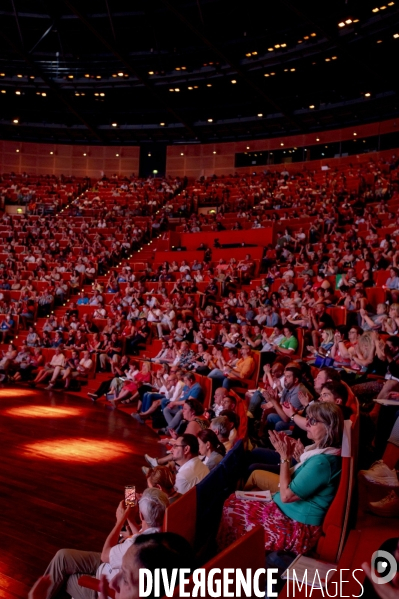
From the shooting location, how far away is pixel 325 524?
266 centimetres

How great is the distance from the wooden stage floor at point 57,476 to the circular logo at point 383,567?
205 centimetres

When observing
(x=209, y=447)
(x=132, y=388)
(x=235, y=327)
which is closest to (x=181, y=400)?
(x=132, y=388)

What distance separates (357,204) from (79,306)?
749cm

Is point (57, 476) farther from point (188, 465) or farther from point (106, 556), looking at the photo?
point (106, 556)

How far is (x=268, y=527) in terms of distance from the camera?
2.76 m

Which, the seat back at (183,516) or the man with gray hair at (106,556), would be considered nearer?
the seat back at (183,516)

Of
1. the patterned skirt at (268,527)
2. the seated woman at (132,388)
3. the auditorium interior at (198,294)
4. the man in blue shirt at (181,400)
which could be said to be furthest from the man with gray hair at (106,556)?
the seated woman at (132,388)

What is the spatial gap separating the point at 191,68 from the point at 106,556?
62.9ft

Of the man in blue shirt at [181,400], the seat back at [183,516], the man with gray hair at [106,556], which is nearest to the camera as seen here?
the seat back at [183,516]

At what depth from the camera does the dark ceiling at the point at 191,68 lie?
1636 centimetres

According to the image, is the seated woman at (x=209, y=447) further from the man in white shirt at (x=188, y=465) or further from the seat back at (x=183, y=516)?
the seat back at (x=183, y=516)

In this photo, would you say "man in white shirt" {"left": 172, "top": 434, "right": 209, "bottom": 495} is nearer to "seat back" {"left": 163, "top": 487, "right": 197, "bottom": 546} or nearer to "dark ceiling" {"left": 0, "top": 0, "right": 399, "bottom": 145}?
"seat back" {"left": 163, "top": 487, "right": 197, "bottom": 546}

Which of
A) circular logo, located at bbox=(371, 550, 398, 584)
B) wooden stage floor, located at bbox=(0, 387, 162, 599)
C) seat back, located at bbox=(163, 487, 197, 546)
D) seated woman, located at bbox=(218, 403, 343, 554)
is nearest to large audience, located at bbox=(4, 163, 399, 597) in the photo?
seated woman, located at bbox=(218, 403, 343, 554)

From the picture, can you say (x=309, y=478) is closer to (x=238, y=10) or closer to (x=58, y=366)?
(x=58, y=366)
